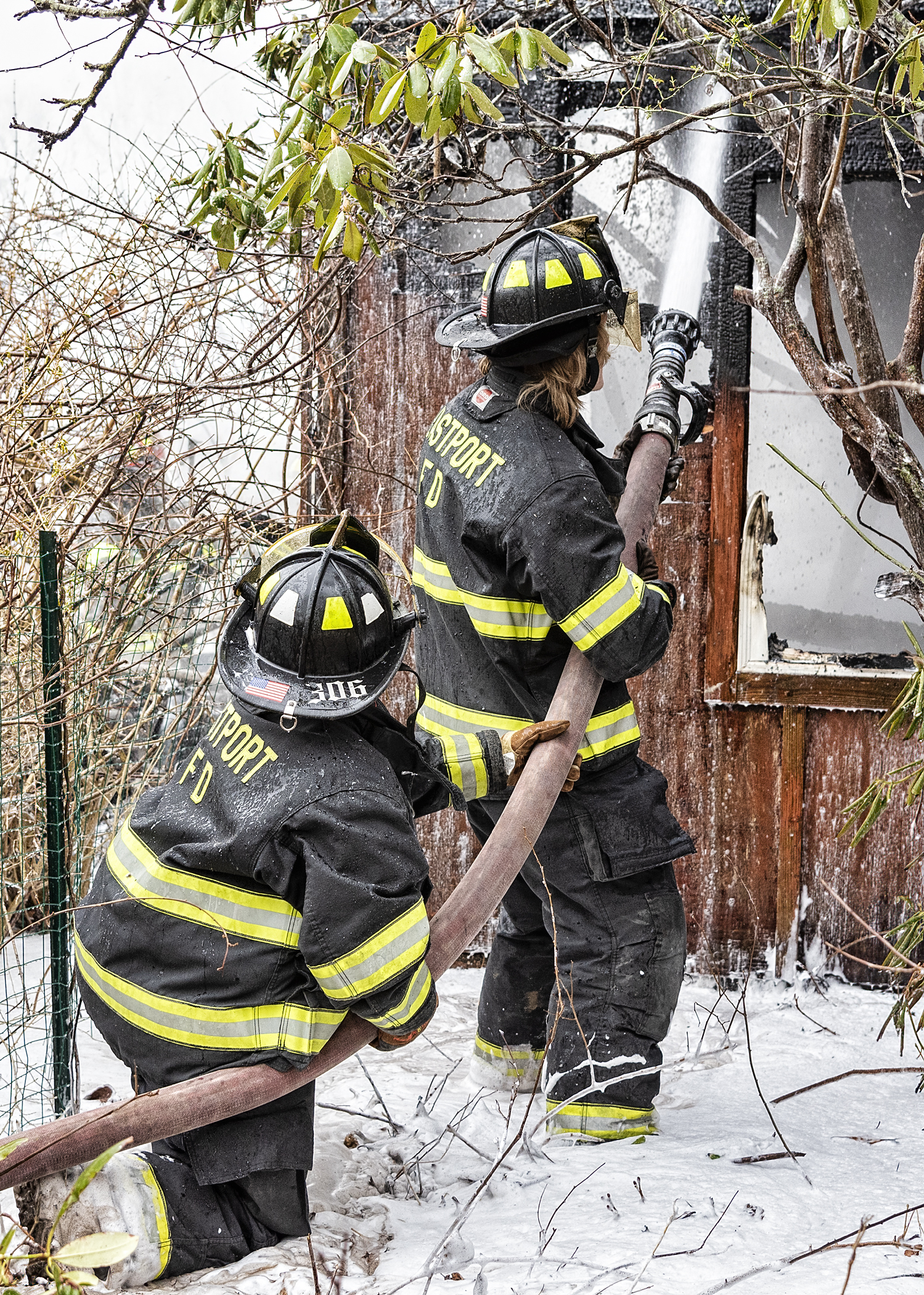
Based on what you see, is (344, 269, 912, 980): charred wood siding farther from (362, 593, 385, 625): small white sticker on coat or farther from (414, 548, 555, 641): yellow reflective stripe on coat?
(362, 593, 385, 625): small white sticker on coat

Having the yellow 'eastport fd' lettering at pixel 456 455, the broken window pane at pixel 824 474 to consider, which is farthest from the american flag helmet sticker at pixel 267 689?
the broken window pane at pixel 824 474

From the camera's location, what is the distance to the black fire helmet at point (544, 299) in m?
2.90

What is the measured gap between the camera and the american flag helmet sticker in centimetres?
232

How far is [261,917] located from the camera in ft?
7.58

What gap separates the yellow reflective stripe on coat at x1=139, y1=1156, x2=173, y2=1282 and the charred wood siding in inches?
97.2

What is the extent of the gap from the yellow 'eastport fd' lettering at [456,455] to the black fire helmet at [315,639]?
24.0 inches

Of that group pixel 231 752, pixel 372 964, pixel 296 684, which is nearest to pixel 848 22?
pixel 296 684

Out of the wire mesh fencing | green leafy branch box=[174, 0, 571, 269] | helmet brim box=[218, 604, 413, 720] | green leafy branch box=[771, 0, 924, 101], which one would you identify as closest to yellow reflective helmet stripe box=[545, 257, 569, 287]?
green leafy branch box=[174, 0, 571, 269]

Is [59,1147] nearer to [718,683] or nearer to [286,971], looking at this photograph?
[286,971]

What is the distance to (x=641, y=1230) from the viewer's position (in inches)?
93.7

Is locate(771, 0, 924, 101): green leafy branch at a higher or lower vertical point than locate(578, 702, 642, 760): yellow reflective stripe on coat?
higher

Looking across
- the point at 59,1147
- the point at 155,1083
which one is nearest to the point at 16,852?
the point at 155,1083

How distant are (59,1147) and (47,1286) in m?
0.41

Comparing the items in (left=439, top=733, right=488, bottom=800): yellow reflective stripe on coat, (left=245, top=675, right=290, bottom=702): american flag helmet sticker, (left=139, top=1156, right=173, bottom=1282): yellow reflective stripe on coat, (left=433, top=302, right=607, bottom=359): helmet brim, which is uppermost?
(left=433, top=302, right=607, bottom=359): helmet brim
